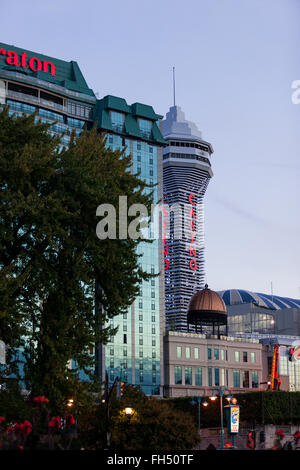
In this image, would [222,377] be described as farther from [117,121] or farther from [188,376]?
[117,121]

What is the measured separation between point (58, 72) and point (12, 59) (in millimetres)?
14850

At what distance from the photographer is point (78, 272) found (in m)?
42.3

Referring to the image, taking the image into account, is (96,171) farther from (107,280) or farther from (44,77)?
(44,77)

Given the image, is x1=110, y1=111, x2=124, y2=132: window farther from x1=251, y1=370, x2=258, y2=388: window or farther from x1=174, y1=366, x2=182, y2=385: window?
x1=251, y1=370, x2=258, y2=388: window

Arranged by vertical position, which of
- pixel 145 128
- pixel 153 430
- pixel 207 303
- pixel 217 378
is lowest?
pixel 153 430

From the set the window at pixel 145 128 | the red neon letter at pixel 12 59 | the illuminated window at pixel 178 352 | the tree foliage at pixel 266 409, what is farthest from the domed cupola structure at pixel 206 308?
the tree foliage at pixel 266 409

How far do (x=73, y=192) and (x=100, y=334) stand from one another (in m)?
8.70

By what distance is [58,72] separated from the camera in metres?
176

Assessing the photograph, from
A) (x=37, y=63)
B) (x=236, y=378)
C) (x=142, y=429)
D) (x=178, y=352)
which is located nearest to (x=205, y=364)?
(x=178, y=352)

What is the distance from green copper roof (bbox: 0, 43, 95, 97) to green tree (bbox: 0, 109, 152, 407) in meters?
124

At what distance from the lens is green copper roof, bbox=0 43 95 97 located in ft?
539
